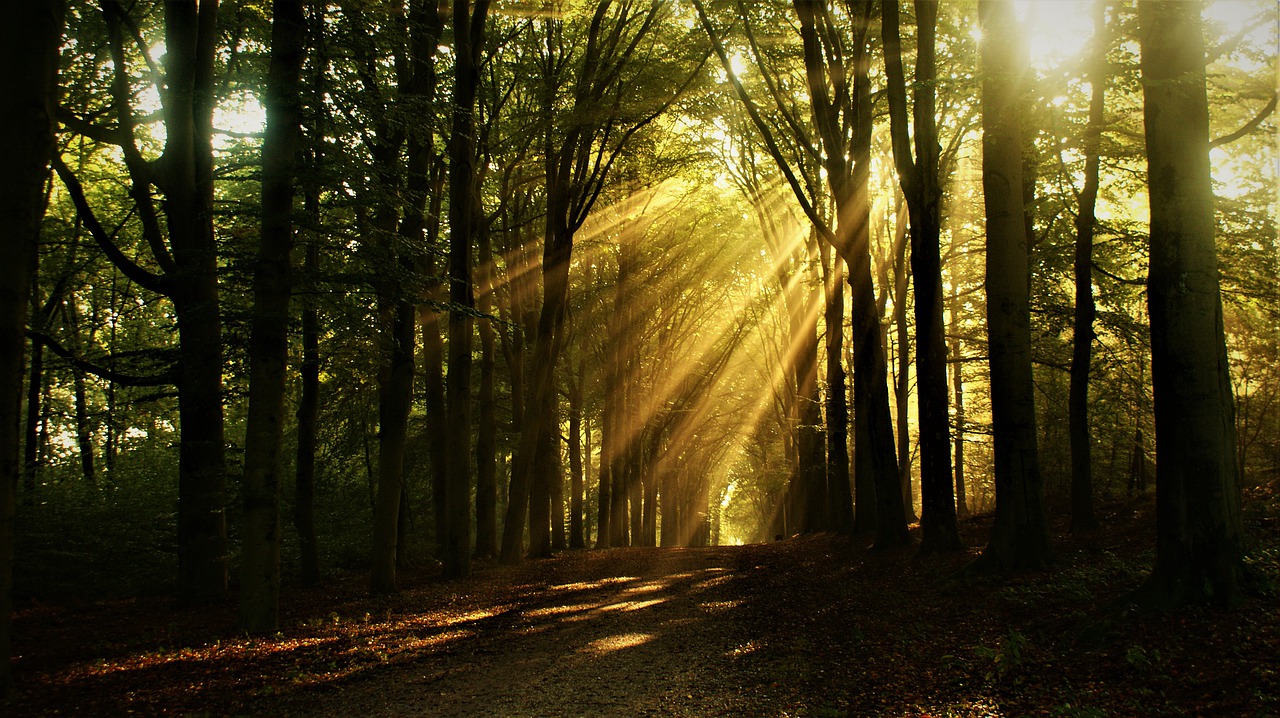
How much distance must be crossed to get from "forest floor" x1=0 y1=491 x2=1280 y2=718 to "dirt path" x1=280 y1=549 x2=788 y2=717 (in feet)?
0.12

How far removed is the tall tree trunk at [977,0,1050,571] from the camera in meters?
9.54

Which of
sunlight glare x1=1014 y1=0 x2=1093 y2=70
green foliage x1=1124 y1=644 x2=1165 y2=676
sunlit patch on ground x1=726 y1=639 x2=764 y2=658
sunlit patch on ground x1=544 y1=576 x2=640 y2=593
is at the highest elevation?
sunlight glare x1=1014 y1=0 x2=1093 y2=70

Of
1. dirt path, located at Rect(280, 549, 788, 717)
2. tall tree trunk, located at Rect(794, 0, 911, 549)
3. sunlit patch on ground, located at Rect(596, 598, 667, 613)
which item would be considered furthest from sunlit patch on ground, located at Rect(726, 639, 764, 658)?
tall tree trunk, located at Rect(794, 0, 911, 549)

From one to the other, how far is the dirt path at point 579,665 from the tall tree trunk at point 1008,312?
393 cm

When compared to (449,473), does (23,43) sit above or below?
above

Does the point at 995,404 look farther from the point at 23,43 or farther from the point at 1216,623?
the point at 23,43

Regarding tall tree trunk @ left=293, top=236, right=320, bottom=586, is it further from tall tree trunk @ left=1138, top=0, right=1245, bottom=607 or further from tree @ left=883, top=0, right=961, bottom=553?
tall tree trunk @ left=1138, top=0, right=1245, bottom=607

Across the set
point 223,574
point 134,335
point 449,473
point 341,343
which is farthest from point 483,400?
point 134,335

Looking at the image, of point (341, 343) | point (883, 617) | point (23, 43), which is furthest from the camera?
point (341, 343)

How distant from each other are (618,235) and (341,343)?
513 inches

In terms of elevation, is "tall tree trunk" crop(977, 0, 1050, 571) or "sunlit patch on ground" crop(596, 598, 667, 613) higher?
"tall tree trunk" crop(977, 0, 1050, 571)

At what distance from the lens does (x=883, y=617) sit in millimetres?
8883

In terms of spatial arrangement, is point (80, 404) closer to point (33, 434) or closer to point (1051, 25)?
point (33, 434)

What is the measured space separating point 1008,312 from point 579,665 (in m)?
7.28
